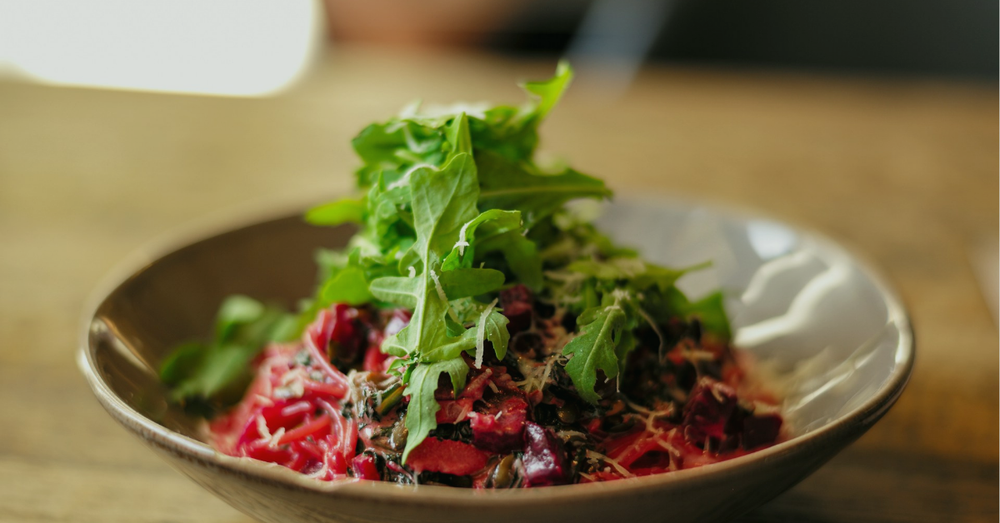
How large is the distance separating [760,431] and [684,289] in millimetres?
811

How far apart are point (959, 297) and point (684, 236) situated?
45.0 inches

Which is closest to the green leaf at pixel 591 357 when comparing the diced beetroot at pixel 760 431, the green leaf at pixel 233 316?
the diced beetroot at pixel 760 431

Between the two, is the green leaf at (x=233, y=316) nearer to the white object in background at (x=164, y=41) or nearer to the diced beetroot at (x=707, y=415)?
the diced beetroot at (x=707, y=415)

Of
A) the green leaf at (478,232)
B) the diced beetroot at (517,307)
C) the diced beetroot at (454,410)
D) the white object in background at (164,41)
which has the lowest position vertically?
the diced beetroot at (454,410)

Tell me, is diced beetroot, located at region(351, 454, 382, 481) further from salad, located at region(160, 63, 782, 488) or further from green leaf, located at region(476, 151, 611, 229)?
green leaf, located at region(476, 151, 611, 229)

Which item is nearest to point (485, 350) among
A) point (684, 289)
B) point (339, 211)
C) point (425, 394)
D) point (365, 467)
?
point (425, 394)

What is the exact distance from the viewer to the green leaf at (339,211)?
2002mm

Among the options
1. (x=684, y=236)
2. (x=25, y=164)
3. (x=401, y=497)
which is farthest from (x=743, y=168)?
(x=25, y=164)

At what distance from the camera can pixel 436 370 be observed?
4.84ft

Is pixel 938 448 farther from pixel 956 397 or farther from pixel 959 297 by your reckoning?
pixel 959 297

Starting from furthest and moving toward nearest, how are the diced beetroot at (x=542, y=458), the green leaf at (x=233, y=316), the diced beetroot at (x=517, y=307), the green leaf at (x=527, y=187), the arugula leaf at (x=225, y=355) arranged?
the green leaf at (x=233, y=316) → the arugula leaf at (x=225, y=355) → the green leaf at (x=527, y=187) → the diced beetroot at (x=517, y=307) → the diced beetroot at (x=542, y=458)

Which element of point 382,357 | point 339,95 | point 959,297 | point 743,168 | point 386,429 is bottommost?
point 386,429

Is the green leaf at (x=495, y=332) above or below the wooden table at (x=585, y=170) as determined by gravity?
below

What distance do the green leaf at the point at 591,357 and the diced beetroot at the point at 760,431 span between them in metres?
0.40
